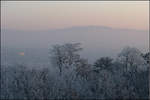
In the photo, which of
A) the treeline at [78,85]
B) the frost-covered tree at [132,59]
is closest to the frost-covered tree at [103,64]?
the treeline at [78,85]

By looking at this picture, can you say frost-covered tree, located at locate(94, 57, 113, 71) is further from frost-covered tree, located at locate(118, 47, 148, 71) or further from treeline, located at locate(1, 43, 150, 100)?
frost-covered tree, located at locate(118, 47, 148, 71)

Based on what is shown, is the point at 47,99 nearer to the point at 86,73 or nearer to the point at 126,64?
the point at 86,73

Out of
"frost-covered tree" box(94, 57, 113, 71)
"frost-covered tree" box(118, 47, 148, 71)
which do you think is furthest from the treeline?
"frost-covered tree" box(94, 57, 113, 71)

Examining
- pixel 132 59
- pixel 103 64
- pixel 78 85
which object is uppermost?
pixel 132 59

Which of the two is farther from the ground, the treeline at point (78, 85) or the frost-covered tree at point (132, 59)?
the frost-covered tree at point (132, 59)

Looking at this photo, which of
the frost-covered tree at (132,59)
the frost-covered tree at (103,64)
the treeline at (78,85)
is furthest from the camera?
the frost-covered tree at (103,64)

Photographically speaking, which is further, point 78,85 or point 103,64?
point 103,64

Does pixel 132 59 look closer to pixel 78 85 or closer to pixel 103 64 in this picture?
pixel 103 64

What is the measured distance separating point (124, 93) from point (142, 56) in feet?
22.6

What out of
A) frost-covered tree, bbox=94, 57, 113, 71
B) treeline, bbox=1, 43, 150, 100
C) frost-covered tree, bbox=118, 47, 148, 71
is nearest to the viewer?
treeline, bbox=1, 43, 150, 100

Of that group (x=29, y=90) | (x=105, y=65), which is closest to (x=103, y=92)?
(x=29, y=90)

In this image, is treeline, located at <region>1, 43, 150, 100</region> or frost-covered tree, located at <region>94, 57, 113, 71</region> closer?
treeline, located at <region>1, 43, 150, 100</region>

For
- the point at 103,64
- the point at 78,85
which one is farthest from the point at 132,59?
the point at 78,85

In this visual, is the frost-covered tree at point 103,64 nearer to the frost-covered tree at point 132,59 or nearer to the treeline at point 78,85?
the treeline at point 78,85
